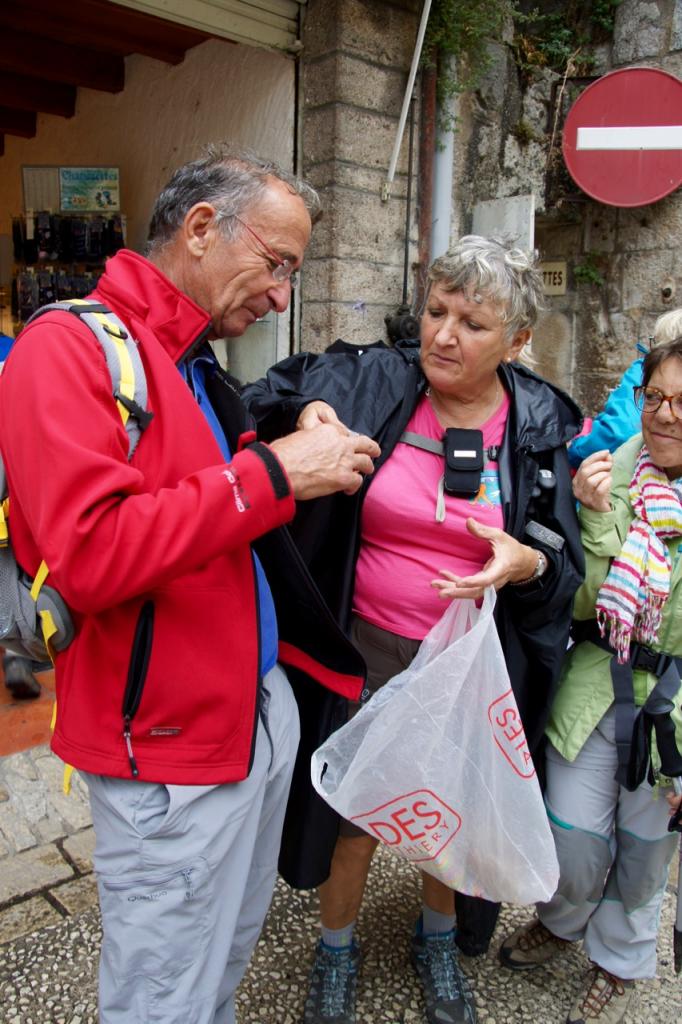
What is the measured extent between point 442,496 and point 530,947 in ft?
4.54

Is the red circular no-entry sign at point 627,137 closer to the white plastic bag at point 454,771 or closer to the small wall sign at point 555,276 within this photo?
the small wall sign at point 555,276

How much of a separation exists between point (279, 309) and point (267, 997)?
1784 millimetres

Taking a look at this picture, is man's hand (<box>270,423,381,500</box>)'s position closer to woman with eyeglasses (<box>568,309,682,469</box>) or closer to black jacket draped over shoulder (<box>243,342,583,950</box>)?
black jacket draped over shoulder (<box>243,342,583,950</box>)

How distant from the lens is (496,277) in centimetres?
183

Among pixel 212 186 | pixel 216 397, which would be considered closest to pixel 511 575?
pixel 216 397

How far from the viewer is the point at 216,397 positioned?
158 cm

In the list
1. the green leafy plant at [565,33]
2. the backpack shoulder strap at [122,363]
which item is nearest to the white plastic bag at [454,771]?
the backpack shoulder strap at [122,363]

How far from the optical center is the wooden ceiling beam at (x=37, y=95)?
16.2ft

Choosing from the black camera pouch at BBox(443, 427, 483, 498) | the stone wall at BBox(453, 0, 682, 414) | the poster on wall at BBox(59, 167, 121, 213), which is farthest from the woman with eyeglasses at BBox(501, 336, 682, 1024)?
the poster on wall at BBox(59, 167, 121, 213)

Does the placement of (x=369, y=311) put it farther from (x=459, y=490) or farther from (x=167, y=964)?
(x=167, y=964)

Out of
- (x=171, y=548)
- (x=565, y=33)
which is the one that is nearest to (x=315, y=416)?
(x=171, y=548)

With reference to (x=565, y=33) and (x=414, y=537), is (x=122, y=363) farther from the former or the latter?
(x=565, y=33)

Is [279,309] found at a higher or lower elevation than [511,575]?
higher

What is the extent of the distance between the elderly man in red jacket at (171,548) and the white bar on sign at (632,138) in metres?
3.14
